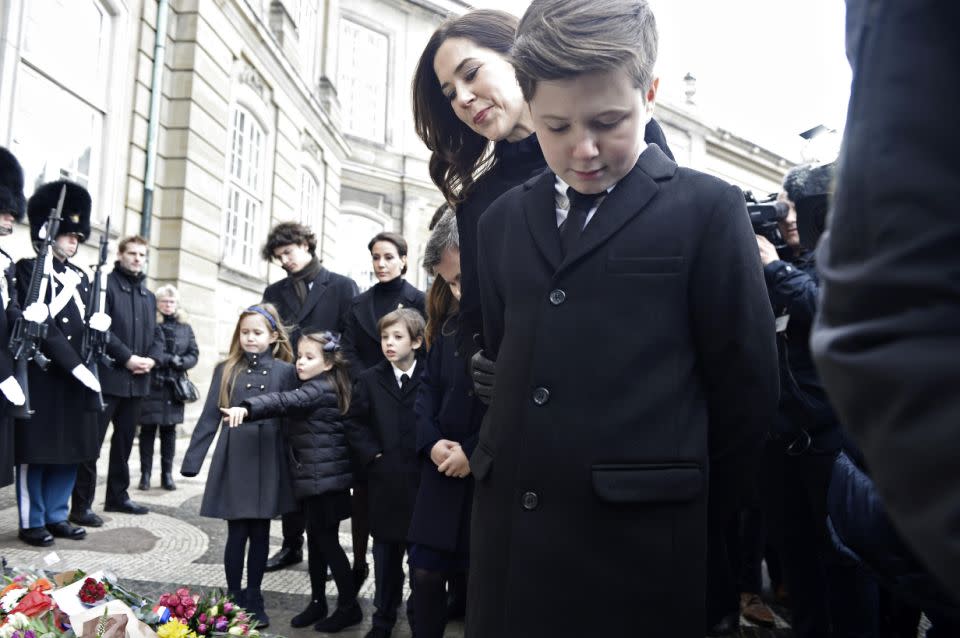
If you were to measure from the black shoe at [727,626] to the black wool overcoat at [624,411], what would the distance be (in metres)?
2.20

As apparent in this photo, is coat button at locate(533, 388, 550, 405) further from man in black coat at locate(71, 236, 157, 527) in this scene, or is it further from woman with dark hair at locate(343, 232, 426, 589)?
man in black coat at locate(71, 236, 157, 527)

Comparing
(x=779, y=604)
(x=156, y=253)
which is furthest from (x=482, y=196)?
(x=156, y=253)

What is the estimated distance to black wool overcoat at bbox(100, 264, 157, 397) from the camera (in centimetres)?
596

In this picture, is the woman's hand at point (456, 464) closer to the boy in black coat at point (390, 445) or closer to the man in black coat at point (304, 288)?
the boy in black coat at point (390, 445)

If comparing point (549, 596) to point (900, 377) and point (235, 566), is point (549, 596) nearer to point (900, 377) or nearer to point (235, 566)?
point (900, 377)

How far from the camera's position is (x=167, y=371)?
7254 millimetres

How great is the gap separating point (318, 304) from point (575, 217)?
3.87 meters

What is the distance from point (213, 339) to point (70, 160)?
11.2 ft

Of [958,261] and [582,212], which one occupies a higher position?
[582,212]

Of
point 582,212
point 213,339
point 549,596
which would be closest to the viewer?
point 549,596

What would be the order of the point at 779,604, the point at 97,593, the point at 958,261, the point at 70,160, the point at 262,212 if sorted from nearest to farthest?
1. the point at 958,261
2. the point at 97,593
3. the point at 779,604
4. the point at 70,160
5. the point at 262,212

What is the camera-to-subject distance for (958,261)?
50 centimetres

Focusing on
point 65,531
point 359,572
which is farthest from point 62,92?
point 359,572

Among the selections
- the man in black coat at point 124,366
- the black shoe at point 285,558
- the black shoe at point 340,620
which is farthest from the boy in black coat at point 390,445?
the man in black coat at point 124,366
